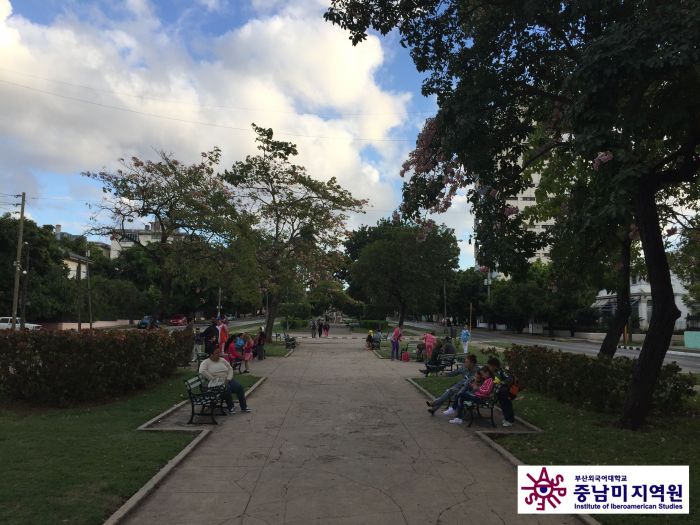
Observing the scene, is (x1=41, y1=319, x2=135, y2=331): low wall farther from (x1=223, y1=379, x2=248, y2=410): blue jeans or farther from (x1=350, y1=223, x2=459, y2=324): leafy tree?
(x1=223, y1=379, x2=248, y2=410): blue jeans

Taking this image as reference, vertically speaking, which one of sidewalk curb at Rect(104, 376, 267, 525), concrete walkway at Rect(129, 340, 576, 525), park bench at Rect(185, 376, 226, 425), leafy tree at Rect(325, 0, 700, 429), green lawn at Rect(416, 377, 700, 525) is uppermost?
leafy tree at Rect(325, 0, 700, 429)

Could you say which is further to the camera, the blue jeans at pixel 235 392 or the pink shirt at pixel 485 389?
the blue jeans at pixel 235 392

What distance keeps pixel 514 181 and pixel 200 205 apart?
10.2 metres

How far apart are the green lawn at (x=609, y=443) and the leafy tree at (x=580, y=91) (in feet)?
1.88

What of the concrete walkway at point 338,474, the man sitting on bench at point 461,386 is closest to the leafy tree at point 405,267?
the man sitting on bench at point 461,386

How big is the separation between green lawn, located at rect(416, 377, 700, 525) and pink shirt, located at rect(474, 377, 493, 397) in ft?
3.01

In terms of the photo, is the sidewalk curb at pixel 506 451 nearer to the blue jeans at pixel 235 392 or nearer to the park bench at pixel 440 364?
the blue jeans at pixel 235 392

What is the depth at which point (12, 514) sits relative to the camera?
189 inches

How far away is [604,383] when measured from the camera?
9.80m

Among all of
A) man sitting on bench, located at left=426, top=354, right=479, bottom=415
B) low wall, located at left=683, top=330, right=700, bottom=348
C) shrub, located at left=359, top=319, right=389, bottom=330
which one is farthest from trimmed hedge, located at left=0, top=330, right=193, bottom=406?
shrub, located at left=359, top=319, right=389, bottom=330

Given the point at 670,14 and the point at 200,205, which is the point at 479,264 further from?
the point at 200,205

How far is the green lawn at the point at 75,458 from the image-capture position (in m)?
5.02

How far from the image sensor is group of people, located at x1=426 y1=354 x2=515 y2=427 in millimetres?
9336

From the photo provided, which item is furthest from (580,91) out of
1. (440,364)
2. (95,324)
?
(95,324)
